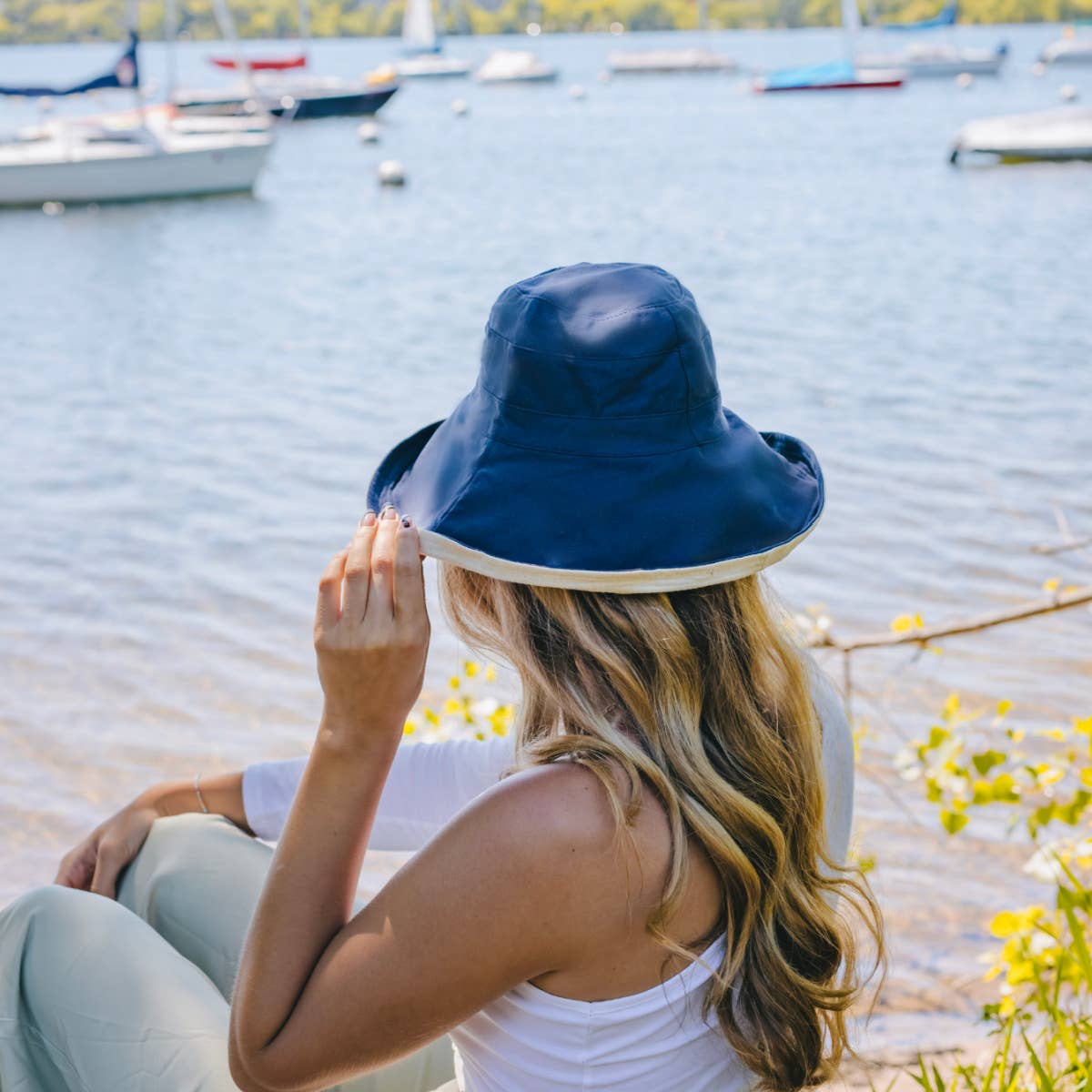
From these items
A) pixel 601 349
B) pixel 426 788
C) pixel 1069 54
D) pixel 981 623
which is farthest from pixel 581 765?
pixel 1069 54

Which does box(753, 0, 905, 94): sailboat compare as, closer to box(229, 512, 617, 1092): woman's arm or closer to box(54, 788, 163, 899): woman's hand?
box(54, 788, 163, 899): woman's hand

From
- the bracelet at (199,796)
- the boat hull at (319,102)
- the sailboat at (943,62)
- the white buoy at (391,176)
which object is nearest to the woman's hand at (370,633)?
the bracelet at (199,796)

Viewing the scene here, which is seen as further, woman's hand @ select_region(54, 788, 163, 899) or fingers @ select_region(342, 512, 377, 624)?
woman's hand @ select_region(54, 788, 163, 899)

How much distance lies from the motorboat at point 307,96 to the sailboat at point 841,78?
10797mm

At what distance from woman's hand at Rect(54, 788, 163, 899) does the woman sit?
686mm

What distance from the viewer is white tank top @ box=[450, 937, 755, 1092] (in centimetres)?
122

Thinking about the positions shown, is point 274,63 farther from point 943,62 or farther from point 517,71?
point 943,62

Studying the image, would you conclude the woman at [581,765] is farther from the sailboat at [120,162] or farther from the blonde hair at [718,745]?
the sailboat at [120,162]

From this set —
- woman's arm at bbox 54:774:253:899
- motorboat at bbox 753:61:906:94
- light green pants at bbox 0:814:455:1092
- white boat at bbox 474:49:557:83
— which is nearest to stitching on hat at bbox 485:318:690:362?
light green pants at bbox 0:814:455:1092

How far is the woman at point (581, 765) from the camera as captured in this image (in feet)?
3.75

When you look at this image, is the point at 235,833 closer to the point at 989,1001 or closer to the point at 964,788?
the point at 964,788

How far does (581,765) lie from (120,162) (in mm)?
18491

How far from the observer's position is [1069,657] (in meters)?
4.51

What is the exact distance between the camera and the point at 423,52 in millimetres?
52281
